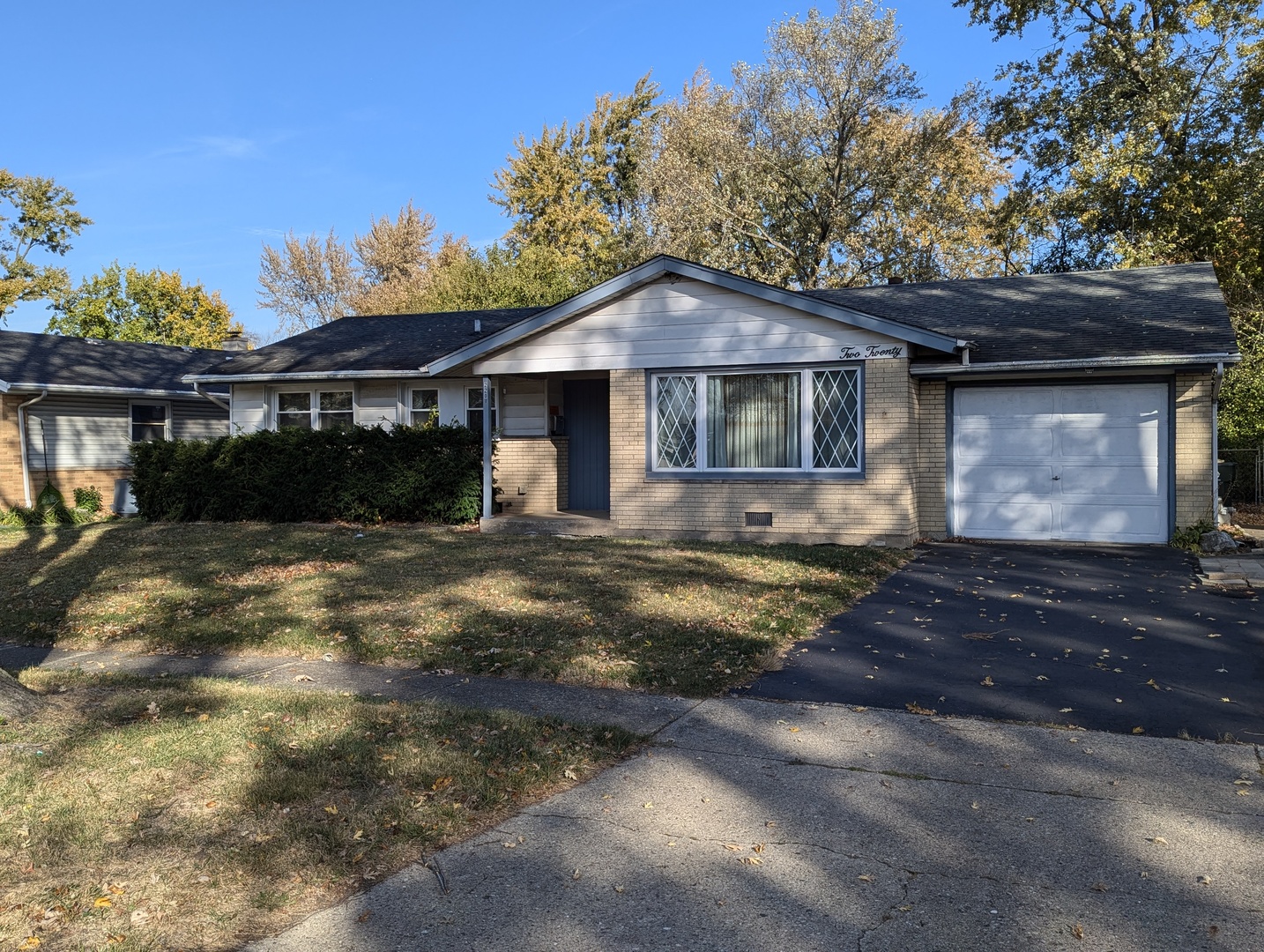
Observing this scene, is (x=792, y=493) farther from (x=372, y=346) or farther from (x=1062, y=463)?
(x=372, y=346)

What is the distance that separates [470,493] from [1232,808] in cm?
1408

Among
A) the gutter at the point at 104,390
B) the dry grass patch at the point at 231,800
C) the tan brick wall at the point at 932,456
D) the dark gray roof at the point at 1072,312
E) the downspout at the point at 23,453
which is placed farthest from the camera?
the downspout at the point at 23,453

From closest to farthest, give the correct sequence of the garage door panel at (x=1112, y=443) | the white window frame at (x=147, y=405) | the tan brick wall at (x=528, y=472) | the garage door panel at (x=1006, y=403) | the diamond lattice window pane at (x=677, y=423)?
the garage door panel at (x=1112, y=443) → the garage door panel at (x=1006, y=403) → the diamond lattice window pane at (x=677, y=423) → the tan brick wall at (x=528, y=472) → the white window frame at (x=147, y=405)

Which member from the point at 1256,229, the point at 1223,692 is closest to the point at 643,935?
the point at 1223,692

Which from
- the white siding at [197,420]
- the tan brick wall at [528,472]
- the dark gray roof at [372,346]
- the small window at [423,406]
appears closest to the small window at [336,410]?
the dark gray roof at [372,346]

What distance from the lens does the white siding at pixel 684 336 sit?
48.2 ft

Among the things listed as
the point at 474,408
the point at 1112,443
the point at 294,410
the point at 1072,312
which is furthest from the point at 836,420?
the point at 294,410

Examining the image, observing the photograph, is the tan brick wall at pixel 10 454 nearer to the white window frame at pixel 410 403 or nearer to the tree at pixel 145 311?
the white window frame at pixel 410 403

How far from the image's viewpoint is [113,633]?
932cm

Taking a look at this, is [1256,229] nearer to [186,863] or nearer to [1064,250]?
[1064,250]

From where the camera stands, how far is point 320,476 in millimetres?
18266

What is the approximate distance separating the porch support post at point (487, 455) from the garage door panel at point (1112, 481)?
28.4 ft

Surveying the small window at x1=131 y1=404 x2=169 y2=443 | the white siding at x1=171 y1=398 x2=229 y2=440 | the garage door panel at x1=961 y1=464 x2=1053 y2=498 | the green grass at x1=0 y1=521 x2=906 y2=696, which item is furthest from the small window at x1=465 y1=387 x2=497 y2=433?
the small window at x1=131 y1=404 x2=169 y2=443

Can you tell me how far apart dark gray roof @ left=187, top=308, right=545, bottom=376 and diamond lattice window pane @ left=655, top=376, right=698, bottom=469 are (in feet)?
12.2
